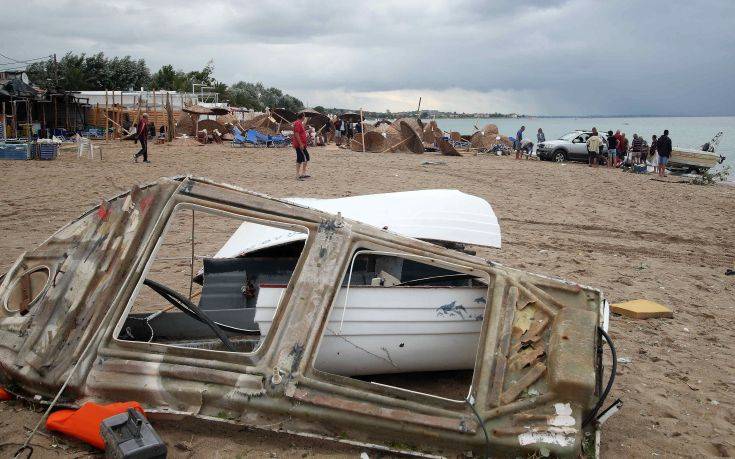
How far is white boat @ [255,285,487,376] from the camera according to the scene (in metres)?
3.76

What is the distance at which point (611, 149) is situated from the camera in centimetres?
2597

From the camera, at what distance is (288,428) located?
10.7ft

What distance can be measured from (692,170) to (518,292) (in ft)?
78.5

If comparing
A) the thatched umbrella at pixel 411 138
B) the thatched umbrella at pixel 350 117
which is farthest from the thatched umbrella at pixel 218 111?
the thatched umbrella at pixel 411 138

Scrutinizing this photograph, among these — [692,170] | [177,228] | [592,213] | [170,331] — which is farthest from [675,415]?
[692,170]

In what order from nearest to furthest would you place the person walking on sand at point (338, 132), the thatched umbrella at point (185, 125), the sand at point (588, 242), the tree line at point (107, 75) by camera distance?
the sand at point (588, 242), the thatched umbrella at point (185, 125), the person walking on sand at point (338, 132), the tree line at point (107, 75)

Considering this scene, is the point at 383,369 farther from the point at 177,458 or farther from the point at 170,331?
the point at 170,331

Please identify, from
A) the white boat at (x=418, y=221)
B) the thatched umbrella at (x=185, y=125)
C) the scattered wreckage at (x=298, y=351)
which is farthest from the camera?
the thatched umbrella at (x=185, y=125)

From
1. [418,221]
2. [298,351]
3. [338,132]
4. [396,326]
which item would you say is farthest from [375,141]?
[298,351]

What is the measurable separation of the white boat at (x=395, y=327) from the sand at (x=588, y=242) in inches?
25.3

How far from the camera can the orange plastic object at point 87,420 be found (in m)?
3.11

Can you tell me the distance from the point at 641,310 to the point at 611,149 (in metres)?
21.4

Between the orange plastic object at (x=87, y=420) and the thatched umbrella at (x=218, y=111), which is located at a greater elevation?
the thatched umbrella at (x=218, y=111)

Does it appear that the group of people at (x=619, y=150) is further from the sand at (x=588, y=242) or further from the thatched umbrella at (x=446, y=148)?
the thatched umbrella at (x=446, y=148)
